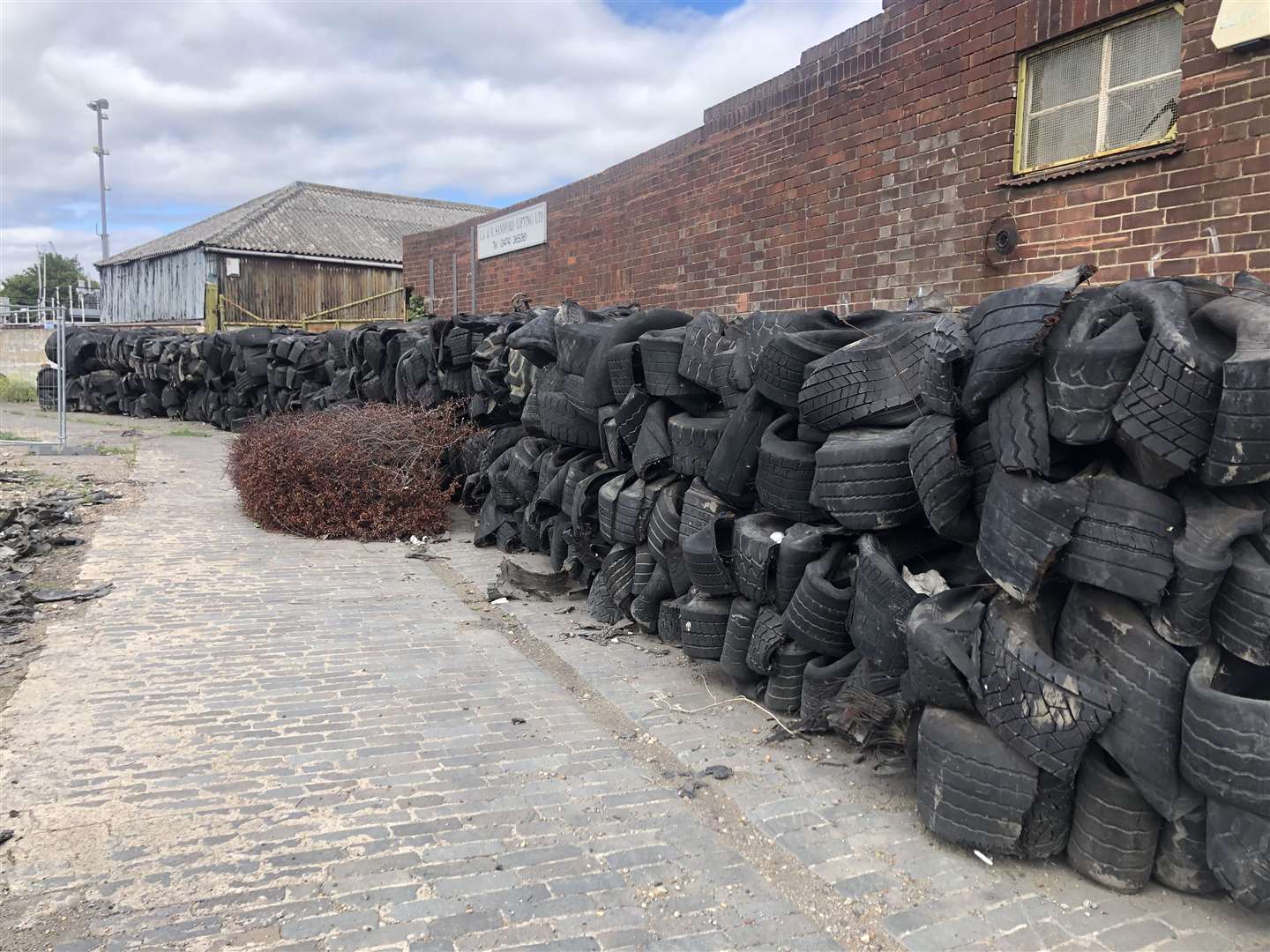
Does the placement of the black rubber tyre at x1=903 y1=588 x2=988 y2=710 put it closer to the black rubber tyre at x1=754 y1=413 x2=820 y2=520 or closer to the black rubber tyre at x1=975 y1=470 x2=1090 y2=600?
the black rubber tyre at x1=975 y1=470 x2=1090 y2=600

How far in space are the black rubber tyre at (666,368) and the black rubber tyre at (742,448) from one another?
598 millimetres

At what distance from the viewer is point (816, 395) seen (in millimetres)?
4148

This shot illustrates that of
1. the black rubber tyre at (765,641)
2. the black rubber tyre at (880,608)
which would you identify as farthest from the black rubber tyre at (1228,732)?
the black rubber tyre at (765,641)

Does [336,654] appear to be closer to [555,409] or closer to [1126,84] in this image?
[555,409]

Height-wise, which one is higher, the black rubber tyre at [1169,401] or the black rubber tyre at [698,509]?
the black rubber tyre at [1169,401]

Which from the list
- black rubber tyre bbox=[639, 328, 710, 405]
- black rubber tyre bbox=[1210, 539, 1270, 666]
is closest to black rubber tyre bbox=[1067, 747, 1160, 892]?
black rubber tyre bbox=[1210, 539, 1270, 666]

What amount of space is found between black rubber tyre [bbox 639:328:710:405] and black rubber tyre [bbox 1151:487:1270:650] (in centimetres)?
303

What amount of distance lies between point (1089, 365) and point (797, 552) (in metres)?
1.64

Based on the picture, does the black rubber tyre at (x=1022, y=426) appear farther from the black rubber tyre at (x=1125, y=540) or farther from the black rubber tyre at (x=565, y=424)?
the black rubber tyre at (x=565, y=424)

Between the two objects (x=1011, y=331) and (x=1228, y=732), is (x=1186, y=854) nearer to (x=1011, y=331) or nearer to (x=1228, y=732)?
(x=1228, y=732)

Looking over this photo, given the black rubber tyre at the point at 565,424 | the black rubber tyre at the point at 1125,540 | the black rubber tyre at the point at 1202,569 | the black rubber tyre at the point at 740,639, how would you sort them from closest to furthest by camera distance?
the black rubber tyre at the point at 1202,569 → the black rubber tyre at the point at 1125,540 → the black rubber tyre at the point at 740,639 → the black rubber tyre at the point at 565,424

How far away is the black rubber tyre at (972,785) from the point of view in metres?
2.93

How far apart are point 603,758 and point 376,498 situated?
553cm

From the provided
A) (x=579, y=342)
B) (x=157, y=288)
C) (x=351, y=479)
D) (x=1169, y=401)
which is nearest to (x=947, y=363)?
(x=1169, y=401)
